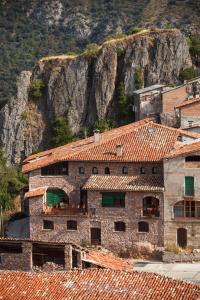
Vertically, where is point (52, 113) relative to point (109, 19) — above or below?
below

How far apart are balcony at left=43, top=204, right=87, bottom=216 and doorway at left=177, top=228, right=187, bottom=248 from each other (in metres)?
6.48

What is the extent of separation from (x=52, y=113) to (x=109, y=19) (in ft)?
172

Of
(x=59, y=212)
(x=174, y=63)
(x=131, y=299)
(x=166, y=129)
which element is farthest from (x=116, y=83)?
(x=131, y=299)

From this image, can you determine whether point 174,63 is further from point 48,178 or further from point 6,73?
point 6,73

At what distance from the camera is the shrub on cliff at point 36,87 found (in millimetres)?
82625

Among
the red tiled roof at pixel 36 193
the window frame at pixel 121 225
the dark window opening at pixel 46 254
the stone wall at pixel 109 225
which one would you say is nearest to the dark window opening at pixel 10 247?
the dark window opening at pixel 46 254

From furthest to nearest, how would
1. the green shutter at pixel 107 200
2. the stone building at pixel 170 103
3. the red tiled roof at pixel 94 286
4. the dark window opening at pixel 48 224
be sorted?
the stone building at pixel 170 103, the dark window opening at pixel 48 224, the green shutter at pixel 107 200, the red tiled roof at pixel 94 286

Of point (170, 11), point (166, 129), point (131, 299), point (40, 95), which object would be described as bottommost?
point (131, 299)

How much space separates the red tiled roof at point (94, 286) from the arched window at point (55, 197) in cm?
2393

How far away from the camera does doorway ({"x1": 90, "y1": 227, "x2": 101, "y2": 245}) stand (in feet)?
178

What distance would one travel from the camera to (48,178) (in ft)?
185

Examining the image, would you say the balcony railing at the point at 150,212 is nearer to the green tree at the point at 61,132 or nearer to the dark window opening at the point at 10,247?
the dark window opening at the point at 10,247

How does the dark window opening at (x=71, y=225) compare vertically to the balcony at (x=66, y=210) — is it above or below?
below

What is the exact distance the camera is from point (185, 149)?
53.0 meters
